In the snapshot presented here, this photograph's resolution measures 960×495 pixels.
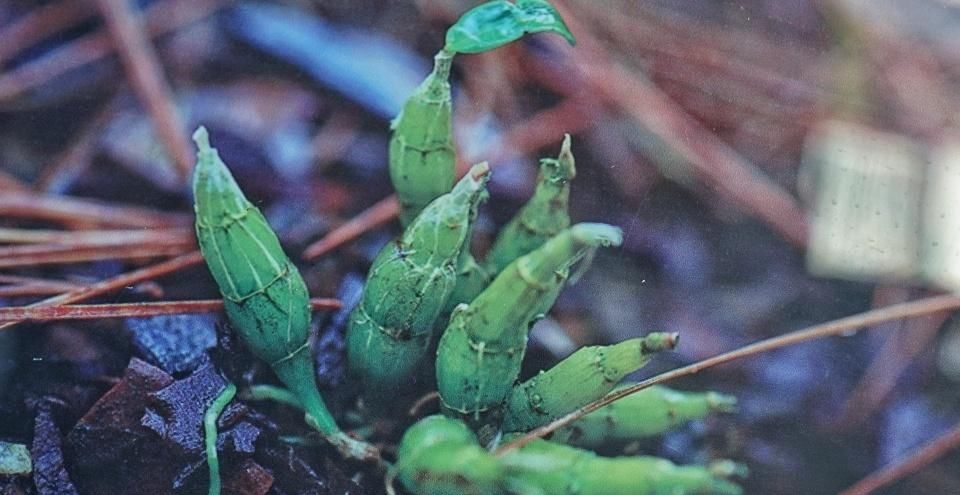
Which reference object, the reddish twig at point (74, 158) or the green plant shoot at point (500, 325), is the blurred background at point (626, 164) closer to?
the reddish twig at point (74, 158)

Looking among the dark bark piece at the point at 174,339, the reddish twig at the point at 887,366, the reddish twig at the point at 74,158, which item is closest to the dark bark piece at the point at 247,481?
the dark bark piece at the point at 174,339

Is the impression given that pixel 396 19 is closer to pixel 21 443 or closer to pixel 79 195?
pixel 79 195

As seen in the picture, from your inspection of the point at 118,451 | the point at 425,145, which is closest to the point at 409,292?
the point at 425,145

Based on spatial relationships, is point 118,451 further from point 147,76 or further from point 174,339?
point 147,76

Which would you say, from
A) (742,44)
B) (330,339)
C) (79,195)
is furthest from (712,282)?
(79,195)

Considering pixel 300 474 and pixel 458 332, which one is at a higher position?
pixel 458 332
